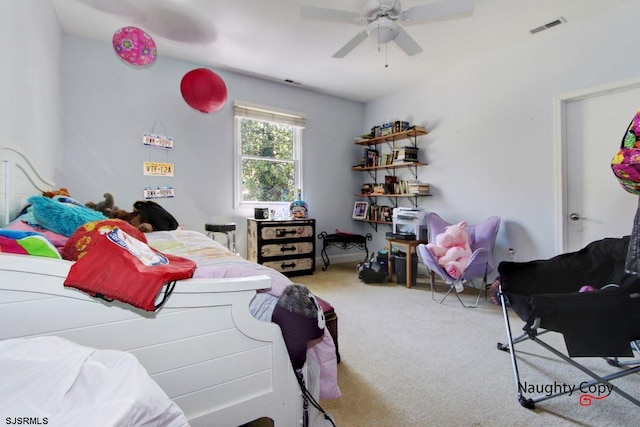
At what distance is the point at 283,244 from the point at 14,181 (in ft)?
8.36

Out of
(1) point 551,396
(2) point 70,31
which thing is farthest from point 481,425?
(2) point 70,31

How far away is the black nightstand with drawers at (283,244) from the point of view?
3.59 meters

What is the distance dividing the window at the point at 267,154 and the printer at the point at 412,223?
5.09ft

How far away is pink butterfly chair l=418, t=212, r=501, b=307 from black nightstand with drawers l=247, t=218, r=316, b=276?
1.52m

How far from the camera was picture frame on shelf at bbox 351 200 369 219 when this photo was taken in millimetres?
4582

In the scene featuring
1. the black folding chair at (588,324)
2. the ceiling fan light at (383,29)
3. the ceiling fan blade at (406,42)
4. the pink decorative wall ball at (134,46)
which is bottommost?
the black folding chair at (588,324)

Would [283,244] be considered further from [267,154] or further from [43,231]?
[43,231]

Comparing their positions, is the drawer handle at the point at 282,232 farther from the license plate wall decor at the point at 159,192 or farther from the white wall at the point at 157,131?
the license plate wall decor at the point at 159,192

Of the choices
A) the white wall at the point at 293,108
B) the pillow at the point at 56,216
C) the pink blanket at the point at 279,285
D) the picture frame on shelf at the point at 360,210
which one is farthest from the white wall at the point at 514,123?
the pillow at the point at 56,216

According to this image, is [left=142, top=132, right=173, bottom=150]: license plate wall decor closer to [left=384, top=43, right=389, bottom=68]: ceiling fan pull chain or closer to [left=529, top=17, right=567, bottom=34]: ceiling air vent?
[left=384, top=43, right=389, bottom=68]: ceiling fan pull chain

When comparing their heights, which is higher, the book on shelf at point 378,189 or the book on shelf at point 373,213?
the book on shelf at point 378,189

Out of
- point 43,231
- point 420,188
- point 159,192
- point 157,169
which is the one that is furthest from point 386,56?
point 43,231

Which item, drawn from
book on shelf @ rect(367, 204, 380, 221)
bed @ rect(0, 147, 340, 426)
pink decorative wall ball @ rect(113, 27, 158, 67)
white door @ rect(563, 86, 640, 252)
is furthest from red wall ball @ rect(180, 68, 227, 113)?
white door @ rect(563, 86, 640, 252)

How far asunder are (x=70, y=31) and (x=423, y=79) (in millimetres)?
3961
